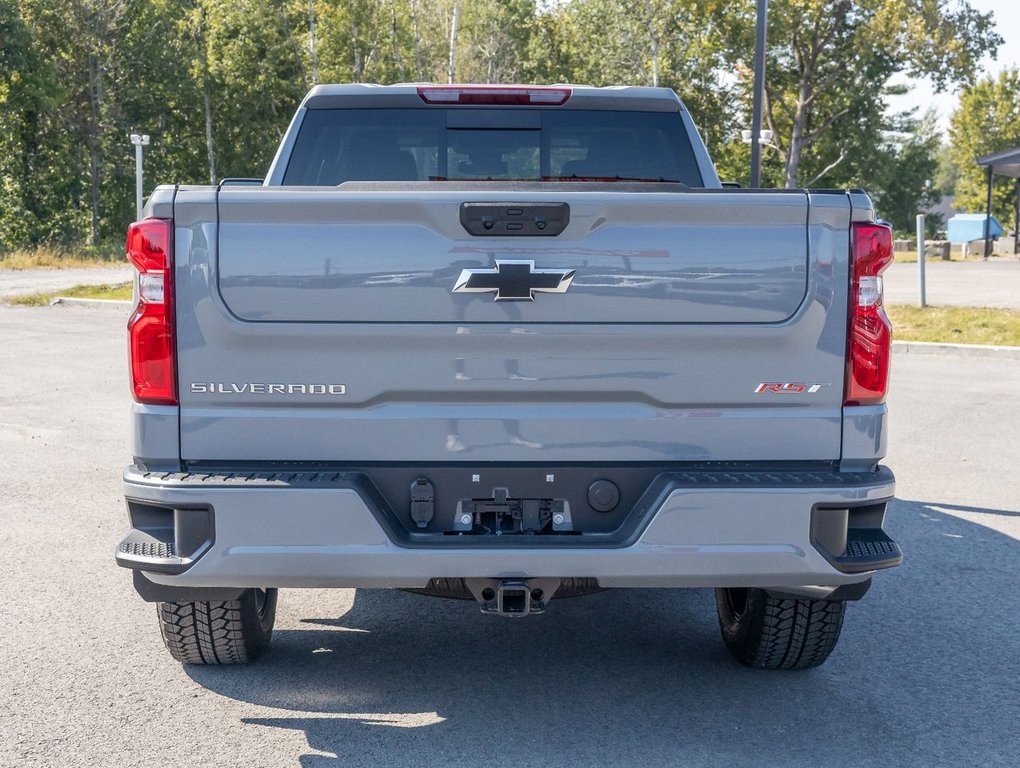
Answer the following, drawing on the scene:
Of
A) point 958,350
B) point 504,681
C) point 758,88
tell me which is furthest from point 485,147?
point 758,88

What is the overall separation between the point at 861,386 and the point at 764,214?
23.6 inches

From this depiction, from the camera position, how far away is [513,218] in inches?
139

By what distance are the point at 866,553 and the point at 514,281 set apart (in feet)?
4.40

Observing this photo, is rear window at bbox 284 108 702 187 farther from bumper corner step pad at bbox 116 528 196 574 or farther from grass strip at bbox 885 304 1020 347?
grass strip at bbox 885 304 1020 347

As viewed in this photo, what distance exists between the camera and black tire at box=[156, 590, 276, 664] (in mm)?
4246

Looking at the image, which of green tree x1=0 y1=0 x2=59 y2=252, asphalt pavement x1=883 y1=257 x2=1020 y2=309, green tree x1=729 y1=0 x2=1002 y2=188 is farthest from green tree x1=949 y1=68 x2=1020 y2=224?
green tree x1=0 y1=0 x2=59 y2=252

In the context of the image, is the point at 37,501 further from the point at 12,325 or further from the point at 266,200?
the point at 12,325

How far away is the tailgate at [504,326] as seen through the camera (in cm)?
353

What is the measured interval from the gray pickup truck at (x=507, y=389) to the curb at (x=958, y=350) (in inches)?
469

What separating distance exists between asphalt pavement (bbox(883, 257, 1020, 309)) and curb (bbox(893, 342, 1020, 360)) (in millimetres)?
2399

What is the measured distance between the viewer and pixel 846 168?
57.8 meters

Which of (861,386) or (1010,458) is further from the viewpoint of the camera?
(1010,458)

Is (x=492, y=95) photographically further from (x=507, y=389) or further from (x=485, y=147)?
(x=507, y=389)

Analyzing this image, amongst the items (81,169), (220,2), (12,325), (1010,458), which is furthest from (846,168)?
(1010,458)
